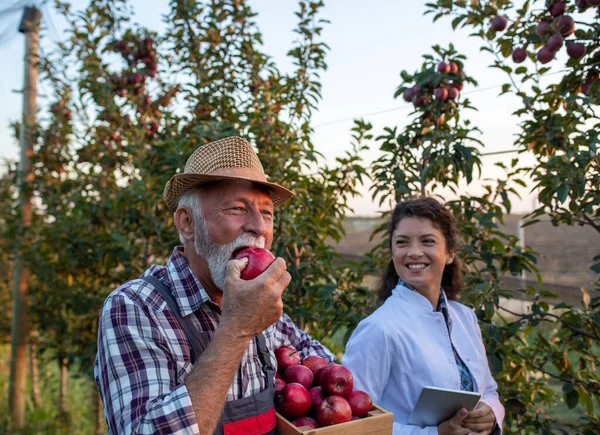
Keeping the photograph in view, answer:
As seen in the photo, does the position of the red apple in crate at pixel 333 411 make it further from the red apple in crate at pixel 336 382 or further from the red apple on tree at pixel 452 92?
the red apple on tree at pixel 452 92

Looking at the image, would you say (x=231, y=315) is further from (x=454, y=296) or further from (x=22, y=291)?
(x=22, y=291)

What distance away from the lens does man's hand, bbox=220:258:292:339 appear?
3.61 feet

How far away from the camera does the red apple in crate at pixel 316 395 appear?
4.10ft

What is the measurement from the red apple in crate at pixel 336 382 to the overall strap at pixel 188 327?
1.07 feet

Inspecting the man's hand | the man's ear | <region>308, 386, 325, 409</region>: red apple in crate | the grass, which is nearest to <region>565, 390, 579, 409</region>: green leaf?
<region>308, 386, 325, 409</region>: red apple in crate

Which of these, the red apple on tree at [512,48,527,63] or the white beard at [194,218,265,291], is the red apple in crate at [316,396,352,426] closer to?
the white beard at [194,218,265,291]

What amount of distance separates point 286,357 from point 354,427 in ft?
1.13

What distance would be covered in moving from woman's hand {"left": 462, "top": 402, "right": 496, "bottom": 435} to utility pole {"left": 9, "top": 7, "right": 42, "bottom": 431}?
178 inches

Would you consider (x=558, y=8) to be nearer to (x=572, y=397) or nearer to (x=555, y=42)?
(x=555, y=42)

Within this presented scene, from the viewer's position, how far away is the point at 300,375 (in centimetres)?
136

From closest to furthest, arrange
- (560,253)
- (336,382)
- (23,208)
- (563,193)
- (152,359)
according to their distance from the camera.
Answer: (152,359), (336,382), (563,193), (23,208), (560,253)

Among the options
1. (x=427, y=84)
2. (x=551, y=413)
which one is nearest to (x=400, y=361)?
(x=427, y=84)

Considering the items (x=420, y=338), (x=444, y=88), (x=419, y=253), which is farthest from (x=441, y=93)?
(x=420, y=338)

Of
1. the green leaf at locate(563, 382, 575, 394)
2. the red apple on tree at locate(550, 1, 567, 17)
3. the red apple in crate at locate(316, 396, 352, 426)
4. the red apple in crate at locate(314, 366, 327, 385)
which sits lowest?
the green leaf at locate(563, 382, 575, 394)
